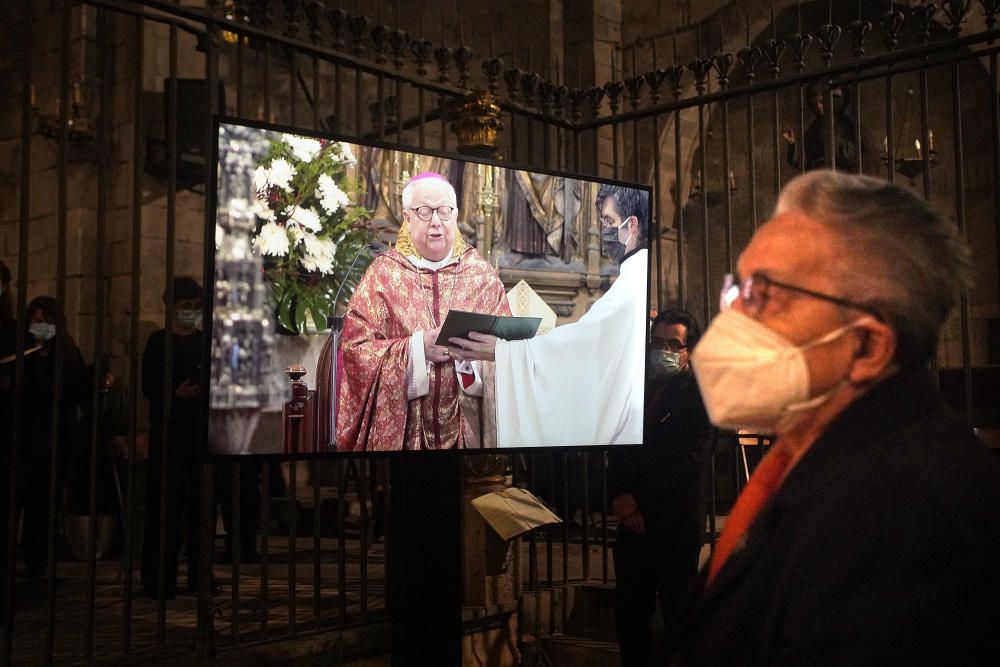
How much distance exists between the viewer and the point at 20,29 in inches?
395

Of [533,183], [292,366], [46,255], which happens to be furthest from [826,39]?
[46,255]

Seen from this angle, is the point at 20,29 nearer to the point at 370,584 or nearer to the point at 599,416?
the point at 370,584

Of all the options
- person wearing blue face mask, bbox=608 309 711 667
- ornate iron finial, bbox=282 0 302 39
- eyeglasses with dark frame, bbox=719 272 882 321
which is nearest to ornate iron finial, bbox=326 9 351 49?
ornate iron finial, bbox=282 0 302 39

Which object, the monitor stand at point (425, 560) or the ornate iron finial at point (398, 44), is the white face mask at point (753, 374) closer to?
the monitor stand at point (425, 560)

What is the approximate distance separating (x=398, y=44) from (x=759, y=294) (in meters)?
3.27

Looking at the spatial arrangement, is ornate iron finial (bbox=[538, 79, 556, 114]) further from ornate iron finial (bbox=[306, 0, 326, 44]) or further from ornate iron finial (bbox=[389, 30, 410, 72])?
ornate iron finial (bbox=[306, 0, 326, 44])

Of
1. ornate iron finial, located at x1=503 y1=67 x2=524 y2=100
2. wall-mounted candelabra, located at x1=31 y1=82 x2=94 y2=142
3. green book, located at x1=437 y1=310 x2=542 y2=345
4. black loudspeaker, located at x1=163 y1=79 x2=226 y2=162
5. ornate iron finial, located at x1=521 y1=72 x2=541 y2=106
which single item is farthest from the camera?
wall-mounted candelabra, located at x1=31 y1=82 x2=94 y2=142

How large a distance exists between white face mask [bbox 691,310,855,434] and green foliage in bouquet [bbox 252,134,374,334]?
5.35 feet

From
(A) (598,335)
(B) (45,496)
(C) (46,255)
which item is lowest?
(B) (45,496)

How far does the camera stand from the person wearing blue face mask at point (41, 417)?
532 centimetres

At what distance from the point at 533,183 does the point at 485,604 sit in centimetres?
245

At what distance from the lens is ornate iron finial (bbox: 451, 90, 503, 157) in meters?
4.16

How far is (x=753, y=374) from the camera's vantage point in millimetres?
1481

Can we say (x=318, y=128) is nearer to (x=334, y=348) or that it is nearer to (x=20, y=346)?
(x=334, y=348)
